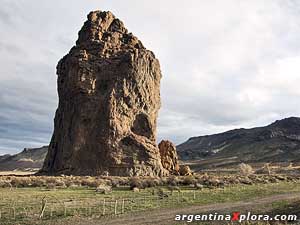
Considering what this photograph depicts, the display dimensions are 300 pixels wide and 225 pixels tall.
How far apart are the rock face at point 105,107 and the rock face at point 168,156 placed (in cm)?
634

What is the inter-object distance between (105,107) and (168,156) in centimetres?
1817

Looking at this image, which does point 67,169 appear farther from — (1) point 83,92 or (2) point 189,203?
(2) point 189,203

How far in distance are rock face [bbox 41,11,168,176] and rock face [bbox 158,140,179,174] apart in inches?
249

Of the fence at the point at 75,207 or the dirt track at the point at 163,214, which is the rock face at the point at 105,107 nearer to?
the fence at the point at 75,207

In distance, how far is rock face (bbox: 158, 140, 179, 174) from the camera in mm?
75188

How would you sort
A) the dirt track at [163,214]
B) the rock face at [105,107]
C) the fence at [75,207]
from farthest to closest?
the rock face at [105,107] → the fence at [75,207] → the dirt track at [163,214]

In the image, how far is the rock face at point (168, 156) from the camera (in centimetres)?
7519

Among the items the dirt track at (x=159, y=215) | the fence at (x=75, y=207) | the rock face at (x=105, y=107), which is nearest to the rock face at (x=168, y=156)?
the rock face at (x=105, y=107)

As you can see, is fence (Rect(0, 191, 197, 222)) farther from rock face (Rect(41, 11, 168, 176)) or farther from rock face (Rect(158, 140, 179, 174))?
rock face (Rect(158, 140, 179, 174))

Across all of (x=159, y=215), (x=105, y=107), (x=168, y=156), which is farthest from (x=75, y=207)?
(x=168, y=156)

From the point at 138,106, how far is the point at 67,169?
18065 millimetres

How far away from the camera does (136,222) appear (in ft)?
71.3

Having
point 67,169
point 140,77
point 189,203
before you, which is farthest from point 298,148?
point 189,203

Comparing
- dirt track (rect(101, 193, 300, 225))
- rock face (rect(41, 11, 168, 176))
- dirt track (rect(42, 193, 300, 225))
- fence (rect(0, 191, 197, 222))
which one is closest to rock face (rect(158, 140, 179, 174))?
rock face (rect(41, 11, 168, 176))
